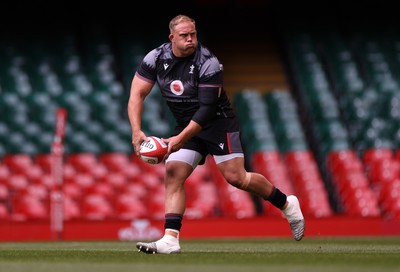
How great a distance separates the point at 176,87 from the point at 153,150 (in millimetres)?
664

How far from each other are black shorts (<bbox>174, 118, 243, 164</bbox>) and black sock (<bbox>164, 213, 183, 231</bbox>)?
627 millimetres

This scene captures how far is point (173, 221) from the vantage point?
8633 mm

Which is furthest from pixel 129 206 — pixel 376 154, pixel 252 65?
pixel 252 65

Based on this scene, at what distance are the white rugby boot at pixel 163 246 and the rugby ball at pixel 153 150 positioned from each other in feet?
2.23

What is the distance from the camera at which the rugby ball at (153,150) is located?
8352 millimetres

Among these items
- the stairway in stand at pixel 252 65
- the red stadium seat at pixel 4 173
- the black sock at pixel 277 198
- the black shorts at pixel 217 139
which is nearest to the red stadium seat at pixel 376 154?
the stairway in stand at pixel 252 65

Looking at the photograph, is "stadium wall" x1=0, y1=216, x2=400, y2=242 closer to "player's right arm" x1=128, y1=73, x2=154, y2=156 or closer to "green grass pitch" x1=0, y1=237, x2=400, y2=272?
"green grass pitch" x1=0, y1=237, x2=400, y2=272

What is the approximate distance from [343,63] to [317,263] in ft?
47.7

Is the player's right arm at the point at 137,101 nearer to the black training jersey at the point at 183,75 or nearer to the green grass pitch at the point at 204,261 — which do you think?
the black training jersey at the point at 183,75

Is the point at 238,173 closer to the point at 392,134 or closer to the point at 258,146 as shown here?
the point at 258,146

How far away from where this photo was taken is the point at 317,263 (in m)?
7.07

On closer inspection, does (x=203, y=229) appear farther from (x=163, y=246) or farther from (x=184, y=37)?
(x=184, y=37)

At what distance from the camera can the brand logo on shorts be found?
8684 millimetres

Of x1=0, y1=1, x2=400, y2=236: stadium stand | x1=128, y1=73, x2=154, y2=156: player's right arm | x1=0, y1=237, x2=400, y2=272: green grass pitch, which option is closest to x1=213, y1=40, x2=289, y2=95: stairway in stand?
x1=0, y1=1, x2=400, y2=236: stadium stand
